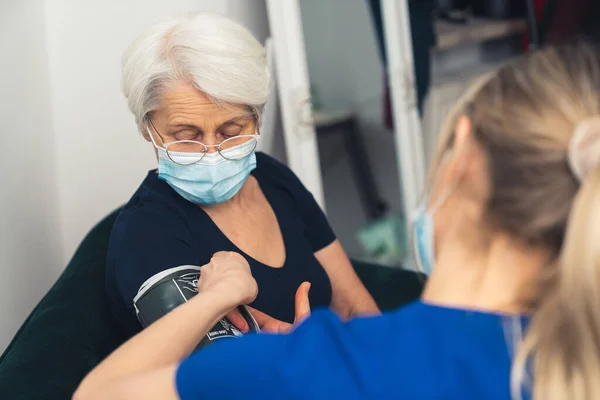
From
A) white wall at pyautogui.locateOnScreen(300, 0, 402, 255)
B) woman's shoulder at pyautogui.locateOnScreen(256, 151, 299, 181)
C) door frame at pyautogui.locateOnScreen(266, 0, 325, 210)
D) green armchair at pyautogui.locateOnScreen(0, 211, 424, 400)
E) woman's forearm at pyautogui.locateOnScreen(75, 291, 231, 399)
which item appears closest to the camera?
woman's forearm at pyautogui.locateOnScreen(75, 291, 231, 399)

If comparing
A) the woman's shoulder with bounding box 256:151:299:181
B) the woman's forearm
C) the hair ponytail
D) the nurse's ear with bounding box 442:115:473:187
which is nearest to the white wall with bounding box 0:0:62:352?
the woman's shoulder with bounding box 256:151:299:181

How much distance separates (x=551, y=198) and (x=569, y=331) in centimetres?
14

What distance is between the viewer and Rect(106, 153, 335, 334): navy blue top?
138 centimetres

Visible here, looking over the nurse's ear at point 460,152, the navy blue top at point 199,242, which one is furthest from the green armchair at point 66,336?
the nurse's ear at point 460,152

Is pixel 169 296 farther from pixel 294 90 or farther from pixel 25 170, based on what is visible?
pixel 294 90

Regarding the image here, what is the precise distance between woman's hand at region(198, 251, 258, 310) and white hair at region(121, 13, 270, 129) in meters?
0.37

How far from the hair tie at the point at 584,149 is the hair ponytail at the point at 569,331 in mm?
14

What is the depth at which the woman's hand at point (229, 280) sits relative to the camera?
3.92 feet

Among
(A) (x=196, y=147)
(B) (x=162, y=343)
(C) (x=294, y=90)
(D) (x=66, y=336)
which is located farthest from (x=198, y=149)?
(C) (x=294, y=90)

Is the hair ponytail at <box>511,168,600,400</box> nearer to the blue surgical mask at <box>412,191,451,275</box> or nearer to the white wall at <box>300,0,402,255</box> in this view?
the blue surgical mask at <box>412,191,451,275</box>

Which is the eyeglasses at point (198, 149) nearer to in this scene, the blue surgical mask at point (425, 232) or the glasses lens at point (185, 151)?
the glasses lens at point (185, 151)

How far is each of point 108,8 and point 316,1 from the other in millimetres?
772

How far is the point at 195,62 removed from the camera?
57.9 inches

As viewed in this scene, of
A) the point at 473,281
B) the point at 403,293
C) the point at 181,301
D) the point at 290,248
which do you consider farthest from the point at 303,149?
the point at 473,281
